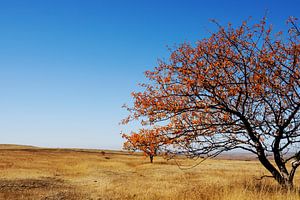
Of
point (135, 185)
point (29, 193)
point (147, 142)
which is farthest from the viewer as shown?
point (135, 185)

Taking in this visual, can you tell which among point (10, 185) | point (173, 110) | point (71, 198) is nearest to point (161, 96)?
point (173, 110)

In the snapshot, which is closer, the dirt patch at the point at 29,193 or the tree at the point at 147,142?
the tree at the point at 147,142

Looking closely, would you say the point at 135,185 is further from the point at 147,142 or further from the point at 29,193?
the point at 147,142

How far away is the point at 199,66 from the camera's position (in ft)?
40.8

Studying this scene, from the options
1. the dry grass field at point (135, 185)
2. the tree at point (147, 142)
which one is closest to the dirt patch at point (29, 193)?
the dry grass field at point (135, 185)

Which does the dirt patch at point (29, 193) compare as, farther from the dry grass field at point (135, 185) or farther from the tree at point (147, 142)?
the tree at point (147, 142)

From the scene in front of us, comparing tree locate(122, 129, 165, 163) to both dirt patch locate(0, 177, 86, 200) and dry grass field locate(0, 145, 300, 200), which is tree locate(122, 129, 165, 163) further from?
dirt patch locate(0, 177, 86, 200)

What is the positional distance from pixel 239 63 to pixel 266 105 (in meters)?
2.03

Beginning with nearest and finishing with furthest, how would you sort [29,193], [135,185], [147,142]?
1. [147,142]
2. [29,193]
3. [135,185]

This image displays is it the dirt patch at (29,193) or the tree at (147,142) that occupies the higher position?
the tree at (147,142)

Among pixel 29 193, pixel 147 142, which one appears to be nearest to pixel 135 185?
pixel 29 193

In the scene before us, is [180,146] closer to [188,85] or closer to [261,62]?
[188,85]

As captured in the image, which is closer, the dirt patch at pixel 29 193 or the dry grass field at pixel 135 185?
the dry grass field at pixel 135 185

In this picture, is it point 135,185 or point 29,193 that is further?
point 135,185
